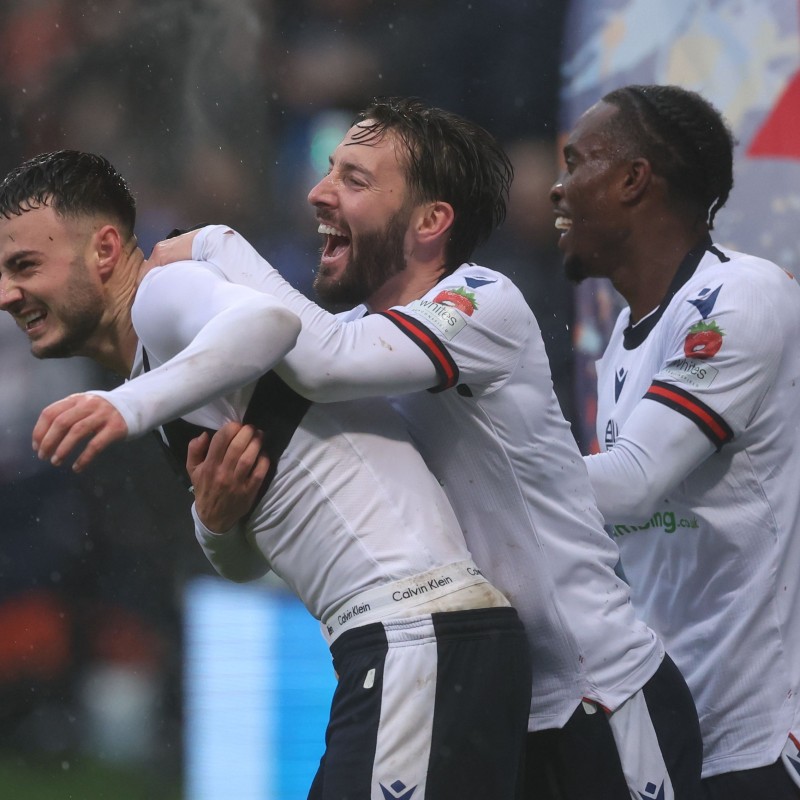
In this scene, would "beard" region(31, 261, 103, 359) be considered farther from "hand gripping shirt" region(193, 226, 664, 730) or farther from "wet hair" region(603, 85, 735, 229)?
"wet hair" region(603, 85, 735, 229)

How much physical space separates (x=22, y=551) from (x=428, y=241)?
301 cm

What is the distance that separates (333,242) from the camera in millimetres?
2387

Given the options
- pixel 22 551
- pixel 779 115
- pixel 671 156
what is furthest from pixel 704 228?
pixel 22 551

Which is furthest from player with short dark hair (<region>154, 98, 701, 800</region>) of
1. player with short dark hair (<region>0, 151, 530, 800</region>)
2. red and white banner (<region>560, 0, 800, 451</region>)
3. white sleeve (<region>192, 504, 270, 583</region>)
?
red and white banner (<region>560, 0, 800, 451</region>)

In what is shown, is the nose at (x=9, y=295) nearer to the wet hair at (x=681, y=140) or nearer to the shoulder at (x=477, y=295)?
the shoulder at (x=477, y=295)

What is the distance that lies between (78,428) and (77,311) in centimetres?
61

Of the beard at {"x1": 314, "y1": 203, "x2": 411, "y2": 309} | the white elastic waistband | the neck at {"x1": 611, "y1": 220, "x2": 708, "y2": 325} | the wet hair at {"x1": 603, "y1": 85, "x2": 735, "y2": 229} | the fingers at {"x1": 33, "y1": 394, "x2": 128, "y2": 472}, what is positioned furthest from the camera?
the wet hair at {"x1": 603, "y1": 85, "x2": 735, "y2": 229}

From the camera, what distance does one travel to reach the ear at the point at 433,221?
2.32 m

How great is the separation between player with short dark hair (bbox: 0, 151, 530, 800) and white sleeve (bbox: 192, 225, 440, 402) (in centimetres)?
5

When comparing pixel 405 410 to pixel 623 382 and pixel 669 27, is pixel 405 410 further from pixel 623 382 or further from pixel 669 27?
pixel 669 27

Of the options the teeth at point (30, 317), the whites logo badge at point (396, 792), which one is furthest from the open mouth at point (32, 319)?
the whites logo badge at point (396, 792)

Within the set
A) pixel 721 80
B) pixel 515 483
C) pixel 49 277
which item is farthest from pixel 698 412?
pixel 721 80

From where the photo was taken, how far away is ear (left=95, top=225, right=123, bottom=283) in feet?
7.15

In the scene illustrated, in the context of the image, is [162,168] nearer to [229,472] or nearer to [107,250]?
[107,250]
